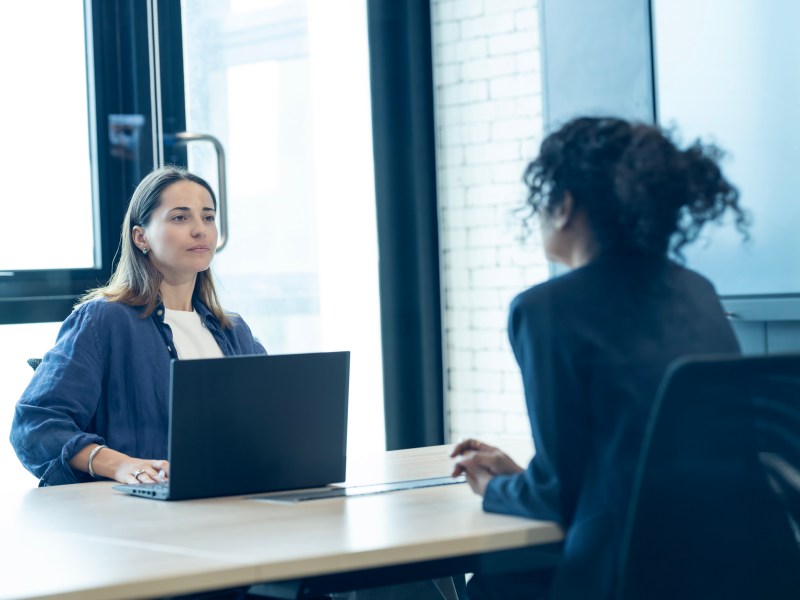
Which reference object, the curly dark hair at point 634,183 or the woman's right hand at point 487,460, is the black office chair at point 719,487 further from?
the woman's right hand at point 487,460

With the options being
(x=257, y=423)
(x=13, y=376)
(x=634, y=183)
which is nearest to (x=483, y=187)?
(x=13, y=376)

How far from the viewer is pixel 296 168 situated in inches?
160

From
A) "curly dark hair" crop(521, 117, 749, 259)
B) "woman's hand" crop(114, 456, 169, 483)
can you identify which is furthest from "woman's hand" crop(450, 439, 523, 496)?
"woman's hand" crop(114, 456, 169, 483)

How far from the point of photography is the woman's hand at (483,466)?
1.73 metres

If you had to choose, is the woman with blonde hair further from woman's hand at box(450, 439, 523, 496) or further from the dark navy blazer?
the dark navy blazer

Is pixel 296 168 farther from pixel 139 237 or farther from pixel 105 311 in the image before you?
pixel 105 311

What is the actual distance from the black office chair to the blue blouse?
1.28 m

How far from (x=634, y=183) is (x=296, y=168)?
8.74 ft

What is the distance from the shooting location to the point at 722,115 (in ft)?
7.38

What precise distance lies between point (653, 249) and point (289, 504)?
69 cm

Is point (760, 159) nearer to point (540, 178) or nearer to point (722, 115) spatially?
point (722, 115)

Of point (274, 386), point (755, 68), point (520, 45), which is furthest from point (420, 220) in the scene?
point (274, 386)

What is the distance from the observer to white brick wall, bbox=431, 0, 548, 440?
13.1 feet

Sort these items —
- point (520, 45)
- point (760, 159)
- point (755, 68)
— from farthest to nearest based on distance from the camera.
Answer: point (520, 45) → point (755, 68) → point (760, 159)
